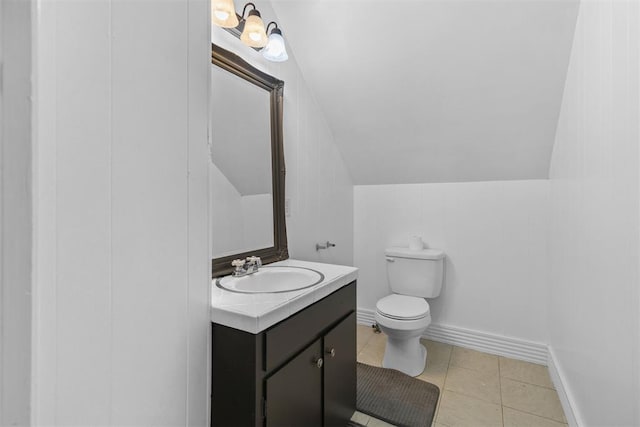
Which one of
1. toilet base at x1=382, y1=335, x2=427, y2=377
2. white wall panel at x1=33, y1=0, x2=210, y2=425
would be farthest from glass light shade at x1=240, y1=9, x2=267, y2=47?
toilet base at x1=382, y1=335, x2=427, y2=377

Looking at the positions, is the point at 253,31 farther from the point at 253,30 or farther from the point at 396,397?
the point at 396,397

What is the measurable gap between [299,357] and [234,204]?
771 mm

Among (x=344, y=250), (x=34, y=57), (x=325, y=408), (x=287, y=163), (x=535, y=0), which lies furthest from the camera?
(x=344, y=250)

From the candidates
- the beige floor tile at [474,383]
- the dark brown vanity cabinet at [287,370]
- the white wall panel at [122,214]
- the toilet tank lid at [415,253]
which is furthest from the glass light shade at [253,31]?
the beige floor tile at [474,383]

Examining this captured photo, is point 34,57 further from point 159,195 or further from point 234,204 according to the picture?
point 234,204

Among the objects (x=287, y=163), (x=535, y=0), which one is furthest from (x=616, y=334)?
(x=287, y=163)

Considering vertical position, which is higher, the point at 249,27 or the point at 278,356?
the point at 249,27

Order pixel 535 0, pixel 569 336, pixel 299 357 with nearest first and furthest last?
pixel 299 357 < pixel 535 0 < pixel 569 336

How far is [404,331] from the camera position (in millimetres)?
1938

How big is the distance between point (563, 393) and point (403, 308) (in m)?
0.90

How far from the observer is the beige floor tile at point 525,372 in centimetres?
193

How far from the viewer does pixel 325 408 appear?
1314 mm

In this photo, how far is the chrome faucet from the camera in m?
1.44
